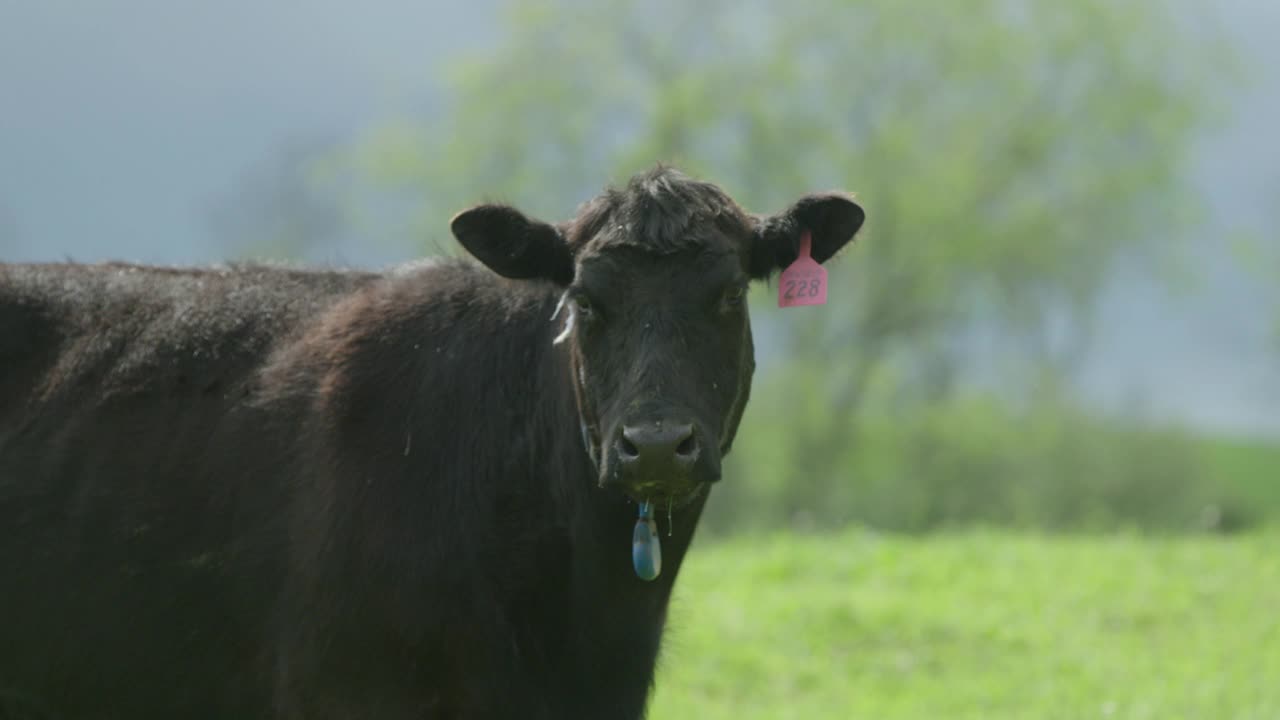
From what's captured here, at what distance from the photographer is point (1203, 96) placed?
43.6 m

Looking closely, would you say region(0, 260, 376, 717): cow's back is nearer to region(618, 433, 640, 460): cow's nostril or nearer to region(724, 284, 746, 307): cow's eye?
region(618, 433, 640, 460): cow's nostril

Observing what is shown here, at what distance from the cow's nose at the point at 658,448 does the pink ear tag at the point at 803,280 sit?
1.14m

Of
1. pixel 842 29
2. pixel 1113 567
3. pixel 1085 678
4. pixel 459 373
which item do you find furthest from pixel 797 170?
pixel 459 373

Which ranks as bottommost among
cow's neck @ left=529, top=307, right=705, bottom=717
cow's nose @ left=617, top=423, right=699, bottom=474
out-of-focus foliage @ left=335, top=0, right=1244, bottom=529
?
cow's neck @ left=529, top=307, right=705, bottom=717

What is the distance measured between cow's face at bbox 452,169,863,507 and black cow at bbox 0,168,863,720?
13 mm

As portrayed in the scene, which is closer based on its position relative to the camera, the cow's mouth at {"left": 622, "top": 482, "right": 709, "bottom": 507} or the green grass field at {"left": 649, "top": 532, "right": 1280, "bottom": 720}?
the cow's mouth at {"left": 622, "top": 482, "right": 709, "bottom": 507}

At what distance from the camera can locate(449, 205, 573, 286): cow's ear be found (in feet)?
18.0

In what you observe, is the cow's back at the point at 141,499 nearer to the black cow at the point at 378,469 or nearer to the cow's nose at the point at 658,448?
the black cow at the point at 378,469


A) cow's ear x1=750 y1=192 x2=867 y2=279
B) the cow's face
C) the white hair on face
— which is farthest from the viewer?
cow's ear x1=750 y1=192 x2=867 y2=279

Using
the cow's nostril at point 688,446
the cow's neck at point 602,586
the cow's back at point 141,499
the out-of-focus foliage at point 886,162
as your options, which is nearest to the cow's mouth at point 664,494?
the cow's nostril at point 688,446

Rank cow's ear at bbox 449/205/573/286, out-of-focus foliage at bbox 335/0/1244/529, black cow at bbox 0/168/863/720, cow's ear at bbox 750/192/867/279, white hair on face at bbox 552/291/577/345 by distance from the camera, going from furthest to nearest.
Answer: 1. out-of-focus foliage at bbox 335/0/1244/529
2. cow's ear at bbox 750/192/867/279
3. cow's ear at bbox 449/205/573/286
4. white hair on face at bbox 552/291/577/345
5. black cow at bbox 0/168/863/720

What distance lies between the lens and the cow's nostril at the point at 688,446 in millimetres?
4707

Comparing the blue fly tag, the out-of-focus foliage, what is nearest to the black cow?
the blue fly tag

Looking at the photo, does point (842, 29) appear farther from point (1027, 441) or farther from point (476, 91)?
point (1027, 441)
